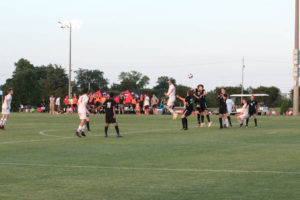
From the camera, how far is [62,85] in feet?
503

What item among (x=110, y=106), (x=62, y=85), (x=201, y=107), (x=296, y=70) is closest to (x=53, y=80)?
(x=62, y=85)

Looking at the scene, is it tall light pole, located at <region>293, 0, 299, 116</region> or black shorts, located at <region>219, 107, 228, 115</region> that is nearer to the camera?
black shorts, located at <region>219, 107, 228, 115</region>

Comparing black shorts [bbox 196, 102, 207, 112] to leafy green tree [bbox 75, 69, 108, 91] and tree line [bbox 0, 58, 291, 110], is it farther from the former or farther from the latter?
leafy green tree [bbox 75, 69, 108, 91]

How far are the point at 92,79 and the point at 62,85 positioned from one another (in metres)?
33.2

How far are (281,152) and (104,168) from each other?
16.9 feet

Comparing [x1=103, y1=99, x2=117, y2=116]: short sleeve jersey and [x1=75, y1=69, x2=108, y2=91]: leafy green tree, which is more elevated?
[x1=75, y1=69, x2=108, y2=91]: leafy green tree

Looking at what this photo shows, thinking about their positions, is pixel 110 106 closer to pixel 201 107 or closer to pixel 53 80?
pixel 201 107

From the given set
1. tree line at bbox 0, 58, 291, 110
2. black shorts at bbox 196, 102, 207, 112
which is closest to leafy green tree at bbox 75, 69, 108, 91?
tree line at bbox 0, 58, 291, 110

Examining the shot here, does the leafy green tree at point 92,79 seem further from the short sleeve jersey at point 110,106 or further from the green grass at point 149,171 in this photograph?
the green grass at point 149,171

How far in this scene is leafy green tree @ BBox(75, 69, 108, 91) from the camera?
185600 millimetres

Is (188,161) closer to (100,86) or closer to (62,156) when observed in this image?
(62,156)

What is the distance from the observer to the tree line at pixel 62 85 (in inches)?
3684

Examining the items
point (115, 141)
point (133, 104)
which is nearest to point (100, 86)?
point (133, 104)

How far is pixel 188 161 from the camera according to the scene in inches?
434
